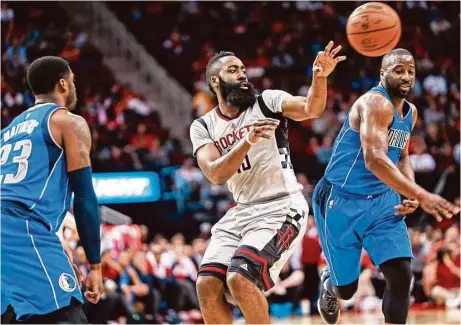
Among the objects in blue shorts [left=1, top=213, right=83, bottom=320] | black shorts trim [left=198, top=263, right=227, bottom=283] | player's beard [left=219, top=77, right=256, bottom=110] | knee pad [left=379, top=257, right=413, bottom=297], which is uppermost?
player's beard [left=219, top=77, right=256, bottom=110]

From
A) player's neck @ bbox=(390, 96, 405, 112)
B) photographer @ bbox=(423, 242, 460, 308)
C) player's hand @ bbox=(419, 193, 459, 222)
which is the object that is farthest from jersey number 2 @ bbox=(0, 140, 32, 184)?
photographer @ bbox=(423, 242, 460, 308)

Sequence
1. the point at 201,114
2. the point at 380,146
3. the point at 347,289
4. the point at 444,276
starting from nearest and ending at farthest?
the point at 380,146, the point at 347,289, the point at 444,276, the point at 201,114

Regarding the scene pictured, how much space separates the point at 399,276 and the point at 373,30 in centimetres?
225

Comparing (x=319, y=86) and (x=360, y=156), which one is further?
(x=360, y=156)

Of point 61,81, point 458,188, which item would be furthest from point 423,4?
point 61,81

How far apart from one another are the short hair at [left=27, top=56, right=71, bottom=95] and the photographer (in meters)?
9.96

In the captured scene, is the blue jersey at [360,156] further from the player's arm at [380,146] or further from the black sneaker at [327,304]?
the black sneaker at [327,304]

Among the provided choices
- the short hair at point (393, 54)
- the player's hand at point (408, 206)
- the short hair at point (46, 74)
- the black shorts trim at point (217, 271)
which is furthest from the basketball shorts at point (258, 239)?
the short hair at point (46, 74)

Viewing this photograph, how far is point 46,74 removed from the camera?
4.85m

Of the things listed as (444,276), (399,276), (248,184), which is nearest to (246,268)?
(248,184)

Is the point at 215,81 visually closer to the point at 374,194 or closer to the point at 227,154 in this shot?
the point at 227,154

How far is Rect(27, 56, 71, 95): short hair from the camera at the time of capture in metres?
4.86

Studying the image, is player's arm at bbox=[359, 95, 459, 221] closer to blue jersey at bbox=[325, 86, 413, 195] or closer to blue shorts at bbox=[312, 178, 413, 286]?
blue jersey at bbox=[325, 86, 413, 195]

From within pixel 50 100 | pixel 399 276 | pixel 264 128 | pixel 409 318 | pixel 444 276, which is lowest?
pixel 409 318
